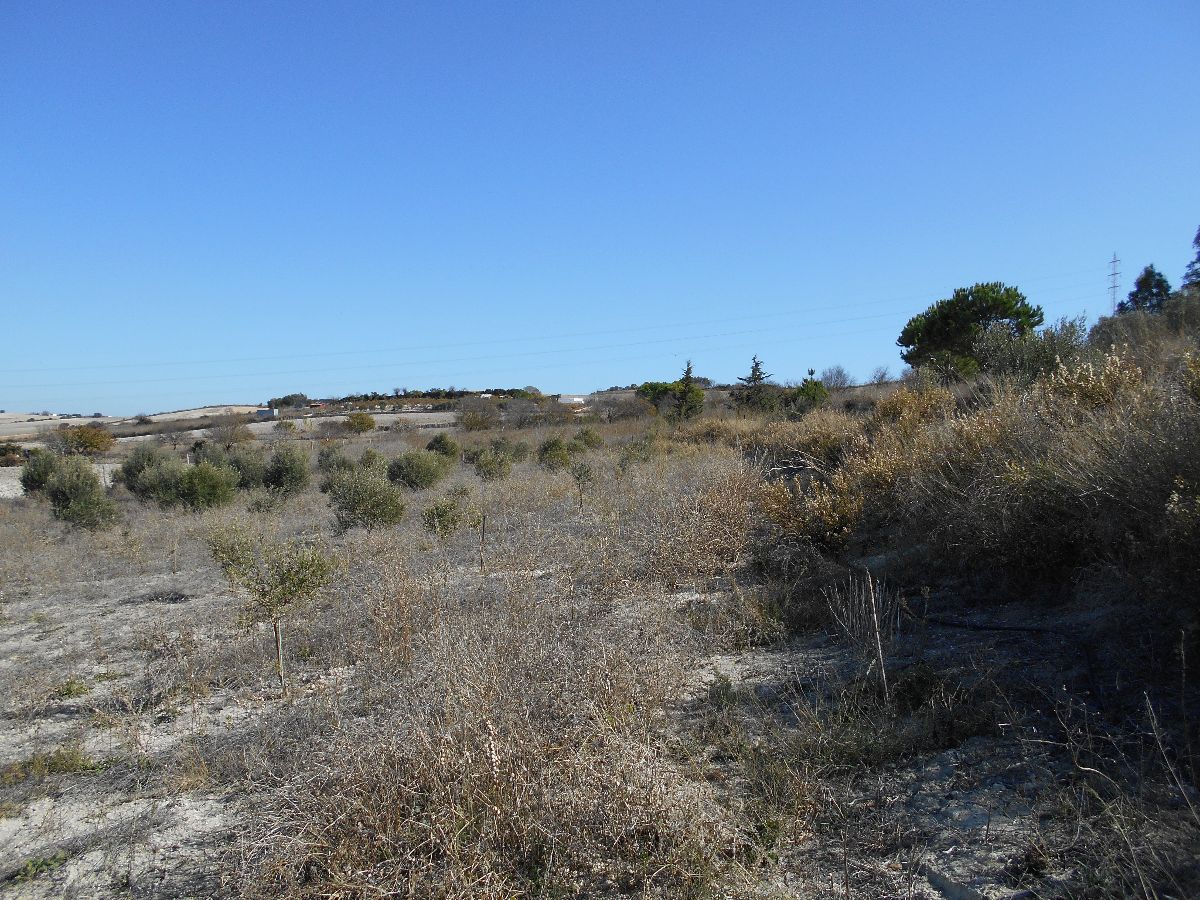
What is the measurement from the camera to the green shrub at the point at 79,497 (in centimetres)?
1462

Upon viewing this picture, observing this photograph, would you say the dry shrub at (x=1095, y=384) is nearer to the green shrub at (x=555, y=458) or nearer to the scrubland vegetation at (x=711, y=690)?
the scrubland vegetation at (x=711, y=690)

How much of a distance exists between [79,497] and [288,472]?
5.21 metres

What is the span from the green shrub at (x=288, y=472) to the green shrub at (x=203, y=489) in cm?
265

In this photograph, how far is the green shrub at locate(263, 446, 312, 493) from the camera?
64.1 ft

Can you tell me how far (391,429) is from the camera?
1626 inches

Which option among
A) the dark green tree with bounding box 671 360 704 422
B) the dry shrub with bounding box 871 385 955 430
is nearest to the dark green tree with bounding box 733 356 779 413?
the dark green tree with bounding box 671 360 704 422

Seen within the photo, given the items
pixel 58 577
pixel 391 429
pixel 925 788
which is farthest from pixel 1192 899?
pixel 391 429

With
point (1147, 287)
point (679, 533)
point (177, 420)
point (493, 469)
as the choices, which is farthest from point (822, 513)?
→ point (177, 420)

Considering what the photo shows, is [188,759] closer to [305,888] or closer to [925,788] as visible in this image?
[305,888]

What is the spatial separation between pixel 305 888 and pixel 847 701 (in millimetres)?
3078

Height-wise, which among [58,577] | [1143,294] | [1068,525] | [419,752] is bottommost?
[58,577]

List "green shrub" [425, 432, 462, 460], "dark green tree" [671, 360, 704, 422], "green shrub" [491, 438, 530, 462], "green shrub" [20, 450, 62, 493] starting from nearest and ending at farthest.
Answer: "green shrub" [20, 450, 62, 493]
"green shrub" [491, 438, 530, 462]
"green shrub" [425, 432, 462, 460]
"dark green tree" [671, 360, 704, 422]

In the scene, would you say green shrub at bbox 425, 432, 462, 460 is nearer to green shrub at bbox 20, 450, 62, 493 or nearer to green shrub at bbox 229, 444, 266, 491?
green shrub at bbox 229, 444, 266, 491

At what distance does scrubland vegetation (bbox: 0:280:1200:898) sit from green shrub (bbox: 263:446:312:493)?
30.8ft
